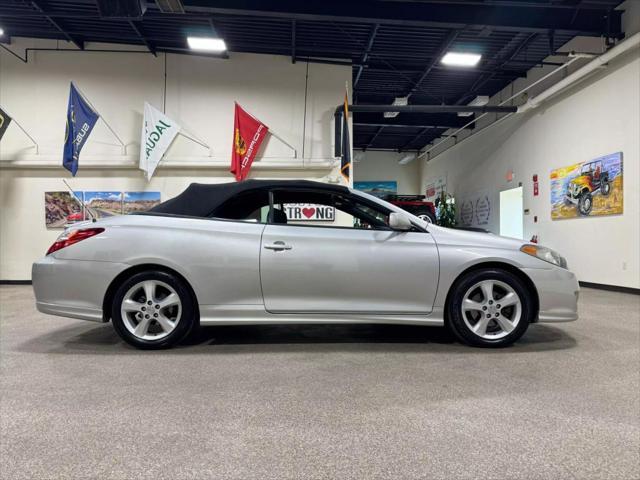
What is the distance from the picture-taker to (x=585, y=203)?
7.34m

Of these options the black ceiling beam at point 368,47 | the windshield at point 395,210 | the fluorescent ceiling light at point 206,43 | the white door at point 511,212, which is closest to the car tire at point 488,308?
the windshield at point 395,210

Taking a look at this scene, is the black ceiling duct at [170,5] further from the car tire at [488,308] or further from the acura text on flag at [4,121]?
the acura text on flag at [4,121]

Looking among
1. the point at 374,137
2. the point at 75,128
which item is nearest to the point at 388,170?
the point at 374,137

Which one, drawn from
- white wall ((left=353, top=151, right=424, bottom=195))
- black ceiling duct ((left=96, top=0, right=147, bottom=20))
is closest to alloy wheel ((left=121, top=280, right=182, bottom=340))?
black ceiling duct ((left=96, top=0, right=147, bottom=20))

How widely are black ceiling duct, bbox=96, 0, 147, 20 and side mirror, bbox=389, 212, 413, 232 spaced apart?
423 centimetres

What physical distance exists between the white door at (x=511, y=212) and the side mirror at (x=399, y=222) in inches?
337

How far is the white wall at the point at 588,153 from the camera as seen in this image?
633 cm

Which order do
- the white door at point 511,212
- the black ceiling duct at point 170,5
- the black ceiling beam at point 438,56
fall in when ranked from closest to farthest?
1. the black ceiling duct at point 170,5
2. the black ceiling beam at point 438,56
3. the white door at point 511,212

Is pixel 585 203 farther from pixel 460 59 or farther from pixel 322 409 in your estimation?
pixel 322 409

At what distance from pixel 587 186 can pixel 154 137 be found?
873 cm

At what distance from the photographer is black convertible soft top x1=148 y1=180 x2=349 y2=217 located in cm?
309

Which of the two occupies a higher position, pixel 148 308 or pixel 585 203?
pixel 585 203

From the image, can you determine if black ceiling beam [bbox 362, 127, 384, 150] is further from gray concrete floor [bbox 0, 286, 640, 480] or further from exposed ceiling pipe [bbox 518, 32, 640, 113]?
gray concrete floor [bbox 0, 286, 640, 480]

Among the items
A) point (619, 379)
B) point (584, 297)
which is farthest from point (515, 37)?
point (619, 379)
